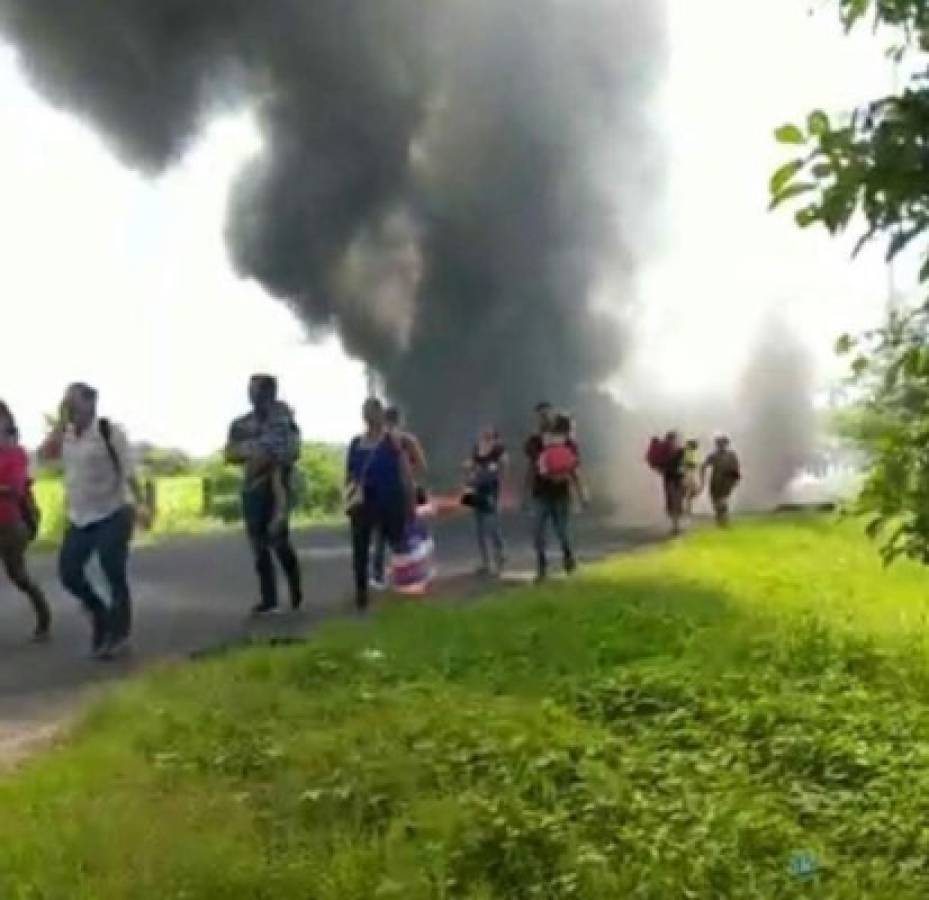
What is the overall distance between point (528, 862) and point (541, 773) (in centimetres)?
97

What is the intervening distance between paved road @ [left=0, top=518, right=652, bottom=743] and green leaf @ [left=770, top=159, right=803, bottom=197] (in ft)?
19.9

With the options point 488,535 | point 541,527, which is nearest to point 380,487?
point 541,527

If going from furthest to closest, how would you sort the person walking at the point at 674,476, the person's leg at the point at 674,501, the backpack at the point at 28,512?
the person's leg at the point at 674,501 < the person walking at the point at 674,476 < the backpack at the point at 28,512

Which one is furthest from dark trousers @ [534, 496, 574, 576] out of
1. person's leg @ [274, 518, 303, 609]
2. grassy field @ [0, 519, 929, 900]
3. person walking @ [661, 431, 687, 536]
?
person walking @ [661, 431, 687, 536]

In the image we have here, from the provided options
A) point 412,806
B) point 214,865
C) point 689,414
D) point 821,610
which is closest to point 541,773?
point 412,806

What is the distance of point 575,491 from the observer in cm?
1520

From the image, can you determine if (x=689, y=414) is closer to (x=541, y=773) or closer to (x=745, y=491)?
(x=745, y=491)

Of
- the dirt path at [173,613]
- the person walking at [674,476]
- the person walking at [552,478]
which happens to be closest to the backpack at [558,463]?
the person walking at [552,478]

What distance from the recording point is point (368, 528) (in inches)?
492

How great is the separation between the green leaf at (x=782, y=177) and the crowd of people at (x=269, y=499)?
8.06 metres

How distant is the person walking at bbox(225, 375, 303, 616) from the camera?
11.8 meters

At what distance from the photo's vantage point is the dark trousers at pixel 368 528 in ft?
40.8

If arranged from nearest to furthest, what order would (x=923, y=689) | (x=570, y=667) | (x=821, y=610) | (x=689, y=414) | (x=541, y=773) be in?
(x=541, y=773) < (x=923, y=689) < (x=570, y=667) < (x=821, y=610) < (x=689, y=414)

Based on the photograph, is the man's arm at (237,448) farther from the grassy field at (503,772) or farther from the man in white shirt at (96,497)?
the grassy field at (503,772)
